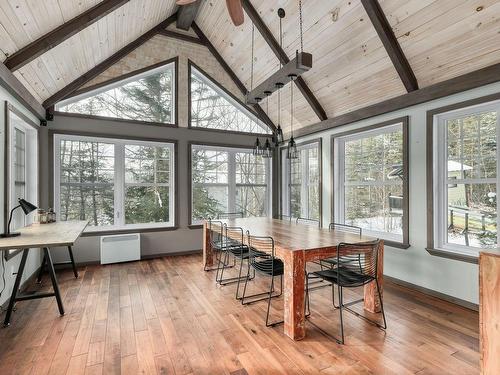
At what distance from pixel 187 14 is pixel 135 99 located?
5.84ft

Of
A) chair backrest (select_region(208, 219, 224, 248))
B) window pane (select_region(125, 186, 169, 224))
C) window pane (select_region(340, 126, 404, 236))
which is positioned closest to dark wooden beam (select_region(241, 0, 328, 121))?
window pane (select_region(340, 126, 404, 236))

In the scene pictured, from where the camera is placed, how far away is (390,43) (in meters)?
3.19

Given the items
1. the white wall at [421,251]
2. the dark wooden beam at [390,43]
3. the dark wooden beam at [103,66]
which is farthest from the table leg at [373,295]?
the dark wooden beam at [103,66]

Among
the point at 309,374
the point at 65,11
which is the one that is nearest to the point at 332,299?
the point at 309,374

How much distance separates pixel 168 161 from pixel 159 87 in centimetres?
144

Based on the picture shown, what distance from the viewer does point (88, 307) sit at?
3049 millimetres

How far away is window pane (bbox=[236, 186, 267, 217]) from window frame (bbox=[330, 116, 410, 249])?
76.4 inches

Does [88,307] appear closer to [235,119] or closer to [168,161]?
[168,161]

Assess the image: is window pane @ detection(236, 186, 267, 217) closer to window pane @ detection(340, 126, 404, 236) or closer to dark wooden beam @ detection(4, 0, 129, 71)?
window pane @ detection(340, 126, 404, 236)

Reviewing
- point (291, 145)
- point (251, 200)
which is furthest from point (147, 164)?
point (291, 145)

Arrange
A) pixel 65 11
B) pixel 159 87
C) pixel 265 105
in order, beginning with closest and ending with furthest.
→ pixel 65 11, pixel 159 87, pixel 265 105

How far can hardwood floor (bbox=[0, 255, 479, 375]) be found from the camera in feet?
6.70

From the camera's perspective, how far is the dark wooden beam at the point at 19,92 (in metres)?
2.80

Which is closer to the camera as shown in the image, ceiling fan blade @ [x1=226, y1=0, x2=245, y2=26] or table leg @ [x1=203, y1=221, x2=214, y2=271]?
ceiling fan blade @ [x1=226, y1=0, x2=245, y2=26]
